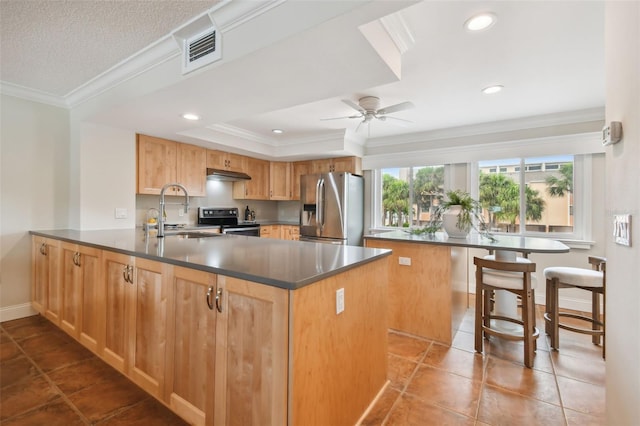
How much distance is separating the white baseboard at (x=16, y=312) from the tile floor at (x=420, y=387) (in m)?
0.51

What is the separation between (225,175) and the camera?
455 cm

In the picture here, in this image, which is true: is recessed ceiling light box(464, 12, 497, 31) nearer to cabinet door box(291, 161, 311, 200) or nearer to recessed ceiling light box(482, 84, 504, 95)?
recessed ceiling light box(482, 84, 504, 95)

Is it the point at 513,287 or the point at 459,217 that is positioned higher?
the point at 459,217

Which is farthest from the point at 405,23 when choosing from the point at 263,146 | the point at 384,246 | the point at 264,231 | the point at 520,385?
the point at 264,231

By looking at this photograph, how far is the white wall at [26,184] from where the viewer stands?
9.50 feet

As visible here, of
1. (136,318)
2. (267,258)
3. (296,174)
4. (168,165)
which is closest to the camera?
(267,258)

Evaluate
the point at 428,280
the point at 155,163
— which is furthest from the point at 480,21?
the point at 155,163

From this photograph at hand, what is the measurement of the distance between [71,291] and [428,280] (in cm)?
307

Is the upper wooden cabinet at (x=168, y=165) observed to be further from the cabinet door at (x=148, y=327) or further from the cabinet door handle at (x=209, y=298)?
the cabinet door handle at (x=209, y=298)

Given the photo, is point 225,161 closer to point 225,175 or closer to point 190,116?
point 225,175

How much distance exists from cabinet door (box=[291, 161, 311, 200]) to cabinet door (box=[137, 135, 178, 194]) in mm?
2142

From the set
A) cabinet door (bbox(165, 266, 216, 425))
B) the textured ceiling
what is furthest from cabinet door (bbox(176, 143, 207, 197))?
cabinet door (bbox(165, 266, 216, 425))

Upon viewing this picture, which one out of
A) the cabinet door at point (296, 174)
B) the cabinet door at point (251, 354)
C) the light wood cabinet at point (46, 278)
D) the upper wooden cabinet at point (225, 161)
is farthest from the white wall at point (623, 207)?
the cabinet door at point (296, 174)

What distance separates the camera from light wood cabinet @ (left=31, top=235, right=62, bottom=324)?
2601 millimetres
